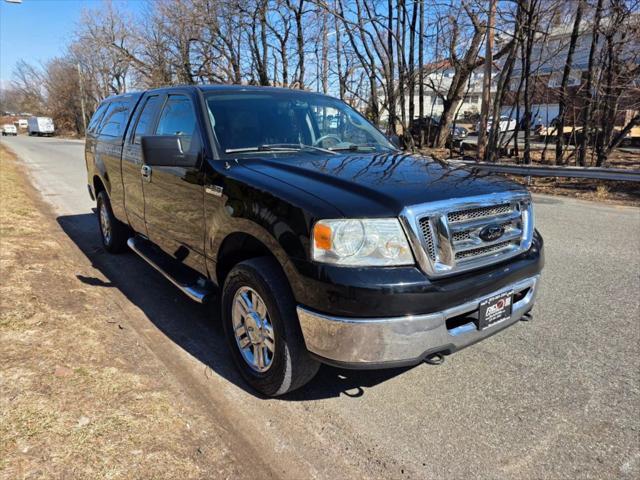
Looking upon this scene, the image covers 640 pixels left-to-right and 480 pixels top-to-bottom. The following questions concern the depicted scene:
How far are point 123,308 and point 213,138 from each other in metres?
1.93

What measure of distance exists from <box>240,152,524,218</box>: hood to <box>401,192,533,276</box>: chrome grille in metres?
0.07

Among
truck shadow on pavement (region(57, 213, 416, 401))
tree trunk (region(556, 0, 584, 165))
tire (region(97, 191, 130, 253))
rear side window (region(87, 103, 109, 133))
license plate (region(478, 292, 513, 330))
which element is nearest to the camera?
license plate (region(478, 292, 513, 330))

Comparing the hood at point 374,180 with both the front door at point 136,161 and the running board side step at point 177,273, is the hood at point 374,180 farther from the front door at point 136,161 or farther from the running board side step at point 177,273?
the front door at point 136,161

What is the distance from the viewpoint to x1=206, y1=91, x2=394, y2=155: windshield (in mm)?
3557

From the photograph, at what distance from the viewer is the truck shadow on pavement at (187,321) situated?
3115 millimetres

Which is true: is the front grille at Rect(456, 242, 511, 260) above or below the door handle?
below

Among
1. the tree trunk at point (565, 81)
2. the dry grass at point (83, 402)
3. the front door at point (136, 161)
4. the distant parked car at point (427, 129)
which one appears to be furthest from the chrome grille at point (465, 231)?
the distant parked car at point (427, 129)

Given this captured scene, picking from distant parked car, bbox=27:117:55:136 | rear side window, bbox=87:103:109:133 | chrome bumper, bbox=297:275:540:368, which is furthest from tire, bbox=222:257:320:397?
distant parked car, bbox=27:117:55:136

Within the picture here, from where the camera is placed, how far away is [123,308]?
14.2ft

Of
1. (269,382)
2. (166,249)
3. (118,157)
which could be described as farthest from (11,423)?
(118,157)

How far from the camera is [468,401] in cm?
289

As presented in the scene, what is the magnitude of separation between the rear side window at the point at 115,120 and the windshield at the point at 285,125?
1.89 metres

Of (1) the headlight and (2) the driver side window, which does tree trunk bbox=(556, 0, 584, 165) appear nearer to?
(2) the driver side window

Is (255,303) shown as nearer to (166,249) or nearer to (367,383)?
A: (367,383)
